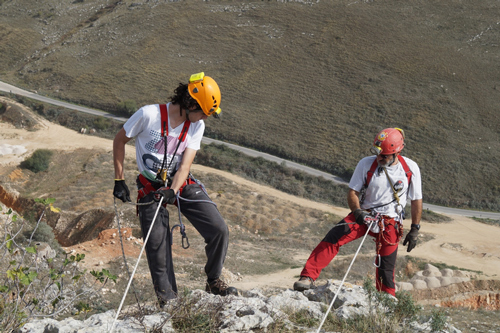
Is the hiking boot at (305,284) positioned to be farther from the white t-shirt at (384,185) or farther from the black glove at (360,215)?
the white t-shirt at (384,185)

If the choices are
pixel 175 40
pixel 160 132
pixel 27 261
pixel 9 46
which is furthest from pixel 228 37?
pixel 160 132

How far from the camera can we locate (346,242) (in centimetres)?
573

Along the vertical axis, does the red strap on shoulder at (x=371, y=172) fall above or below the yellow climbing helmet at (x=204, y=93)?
below

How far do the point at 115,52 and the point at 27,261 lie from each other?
5166 centimetres

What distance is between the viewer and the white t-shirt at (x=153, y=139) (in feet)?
15.1

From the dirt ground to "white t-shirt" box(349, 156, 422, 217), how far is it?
6.85 m

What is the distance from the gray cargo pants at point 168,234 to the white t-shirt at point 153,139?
320 millimetres

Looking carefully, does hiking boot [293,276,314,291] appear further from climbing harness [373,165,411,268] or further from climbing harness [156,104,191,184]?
climbing harness [156,104,191,184]

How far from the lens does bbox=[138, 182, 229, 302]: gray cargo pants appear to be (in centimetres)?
462

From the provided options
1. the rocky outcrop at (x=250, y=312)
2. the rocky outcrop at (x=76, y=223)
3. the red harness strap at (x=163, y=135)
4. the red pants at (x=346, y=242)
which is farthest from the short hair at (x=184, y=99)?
the rocky outcrop at (x=76, y=223)

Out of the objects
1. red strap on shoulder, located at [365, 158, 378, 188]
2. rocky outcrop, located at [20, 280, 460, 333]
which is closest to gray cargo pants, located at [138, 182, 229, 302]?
rocky outcrop, located at [20, 280, 460, 333]

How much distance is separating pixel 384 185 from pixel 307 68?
4658cm

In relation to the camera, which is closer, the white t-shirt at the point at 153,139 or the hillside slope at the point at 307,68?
the white t-shirt at the point at 153,139

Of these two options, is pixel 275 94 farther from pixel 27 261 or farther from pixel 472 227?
pixel 27 261
